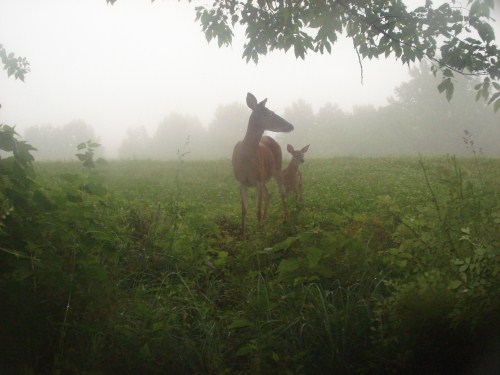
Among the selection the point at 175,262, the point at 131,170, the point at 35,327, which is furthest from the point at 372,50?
the point at 131,170

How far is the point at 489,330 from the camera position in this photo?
186 cm

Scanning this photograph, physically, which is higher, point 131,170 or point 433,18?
point 433,18

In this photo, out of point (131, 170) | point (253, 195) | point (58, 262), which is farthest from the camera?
point (131, 170)

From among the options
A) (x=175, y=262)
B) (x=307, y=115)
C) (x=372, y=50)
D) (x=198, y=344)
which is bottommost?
(x=198, y=344)

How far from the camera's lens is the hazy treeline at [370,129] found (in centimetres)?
3462

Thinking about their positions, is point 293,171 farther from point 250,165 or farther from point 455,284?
point 455,284

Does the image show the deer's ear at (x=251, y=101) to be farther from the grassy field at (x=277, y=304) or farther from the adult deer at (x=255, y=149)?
the grassy field at (x=277, y=304)

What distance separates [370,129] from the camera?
44.0 meters

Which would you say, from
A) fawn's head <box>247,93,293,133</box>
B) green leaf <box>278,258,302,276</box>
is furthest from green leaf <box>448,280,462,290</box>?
fawn's head <box>247,93,293,133</box>

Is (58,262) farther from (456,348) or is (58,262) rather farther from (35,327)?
(456,348)

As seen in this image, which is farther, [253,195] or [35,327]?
[253,195]

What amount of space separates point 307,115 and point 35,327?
33.9 metres

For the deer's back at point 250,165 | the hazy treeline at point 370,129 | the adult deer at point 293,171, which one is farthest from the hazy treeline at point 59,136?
the deer's back at point 250,165

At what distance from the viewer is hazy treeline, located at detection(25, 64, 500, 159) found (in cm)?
3462
